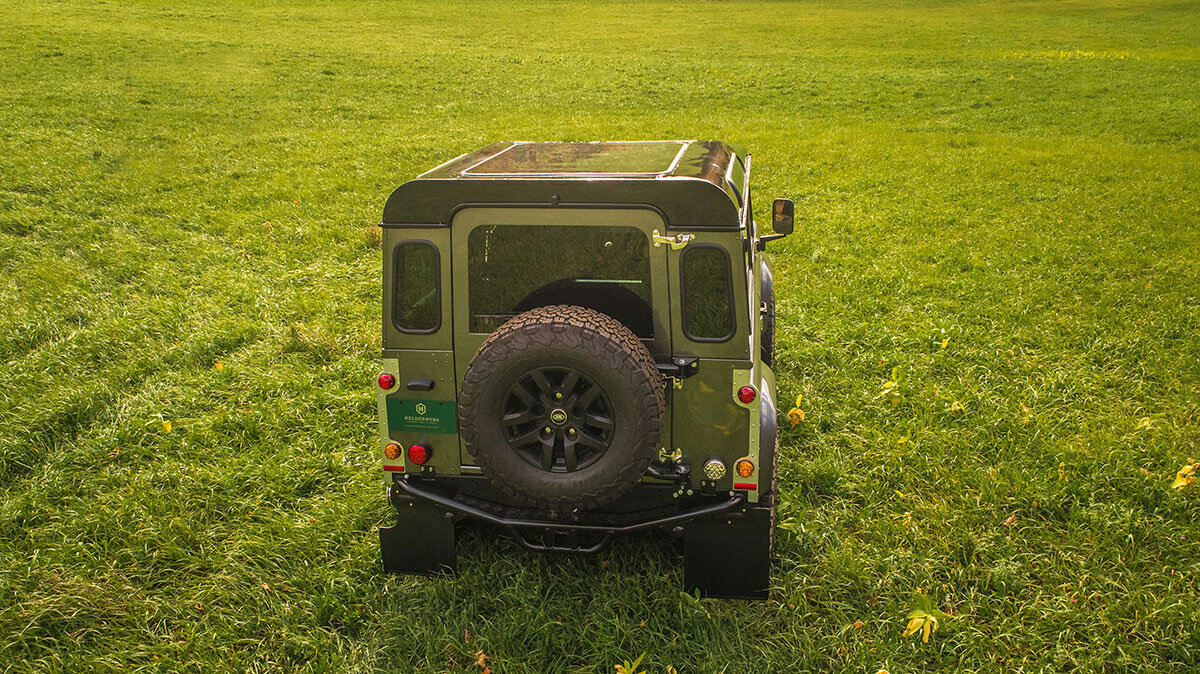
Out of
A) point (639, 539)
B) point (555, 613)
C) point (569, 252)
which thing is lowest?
point (555, 613)

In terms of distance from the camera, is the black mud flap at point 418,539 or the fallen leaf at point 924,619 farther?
the black mud flap at point 418,539

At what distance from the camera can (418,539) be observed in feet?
14.1

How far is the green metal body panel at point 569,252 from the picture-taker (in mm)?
3715

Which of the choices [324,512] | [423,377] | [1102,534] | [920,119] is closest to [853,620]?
[1102,534]

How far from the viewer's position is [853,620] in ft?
13.4

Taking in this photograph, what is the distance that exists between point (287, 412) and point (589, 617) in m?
3.11

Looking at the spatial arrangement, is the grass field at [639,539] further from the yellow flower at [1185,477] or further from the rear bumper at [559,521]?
the rear bumper at [559,521]

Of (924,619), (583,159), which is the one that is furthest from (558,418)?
(924,619)

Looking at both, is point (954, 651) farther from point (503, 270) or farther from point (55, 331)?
point (55, 331)

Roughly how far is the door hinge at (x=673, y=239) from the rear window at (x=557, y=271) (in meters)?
0.09

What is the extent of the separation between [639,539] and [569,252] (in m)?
1.74

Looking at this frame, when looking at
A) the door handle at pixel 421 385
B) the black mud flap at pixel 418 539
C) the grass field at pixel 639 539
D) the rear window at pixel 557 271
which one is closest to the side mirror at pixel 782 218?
the grass field at pixel 639 539

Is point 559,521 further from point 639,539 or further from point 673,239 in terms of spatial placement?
point 673,239

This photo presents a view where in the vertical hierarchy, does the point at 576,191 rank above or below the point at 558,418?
above
